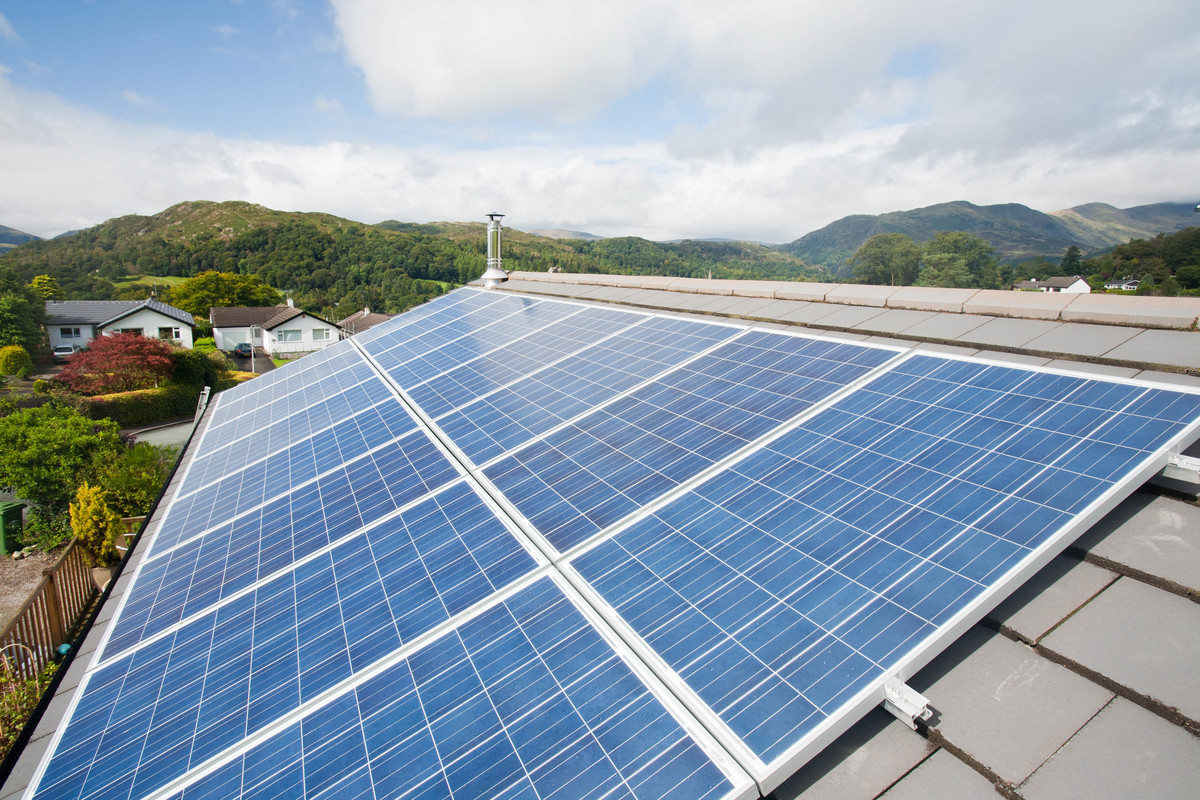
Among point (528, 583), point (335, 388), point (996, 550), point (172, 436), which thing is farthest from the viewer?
point (172, 436)

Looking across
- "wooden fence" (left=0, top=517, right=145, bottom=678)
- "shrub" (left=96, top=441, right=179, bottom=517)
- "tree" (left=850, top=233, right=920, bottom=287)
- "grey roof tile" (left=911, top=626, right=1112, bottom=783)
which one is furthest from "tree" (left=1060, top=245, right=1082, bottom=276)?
"wooden fence" (left=0, top=517, right=145, bottom=678)

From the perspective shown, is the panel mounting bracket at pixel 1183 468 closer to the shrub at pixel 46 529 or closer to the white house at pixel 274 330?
the shrub at pixel 46 529

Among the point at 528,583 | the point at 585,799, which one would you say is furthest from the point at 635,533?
the point at 585,799

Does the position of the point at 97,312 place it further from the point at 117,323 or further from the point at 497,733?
the point at 497,733

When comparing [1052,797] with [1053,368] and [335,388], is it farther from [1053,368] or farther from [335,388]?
[335,388]

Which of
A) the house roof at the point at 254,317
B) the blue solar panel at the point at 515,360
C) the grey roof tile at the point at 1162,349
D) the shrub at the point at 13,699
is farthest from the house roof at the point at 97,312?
the grey roof tile at the point at 1162,349

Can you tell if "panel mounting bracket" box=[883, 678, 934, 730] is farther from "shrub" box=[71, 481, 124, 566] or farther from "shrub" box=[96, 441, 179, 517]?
"shrub" box=[71, 481, 124, 566]
